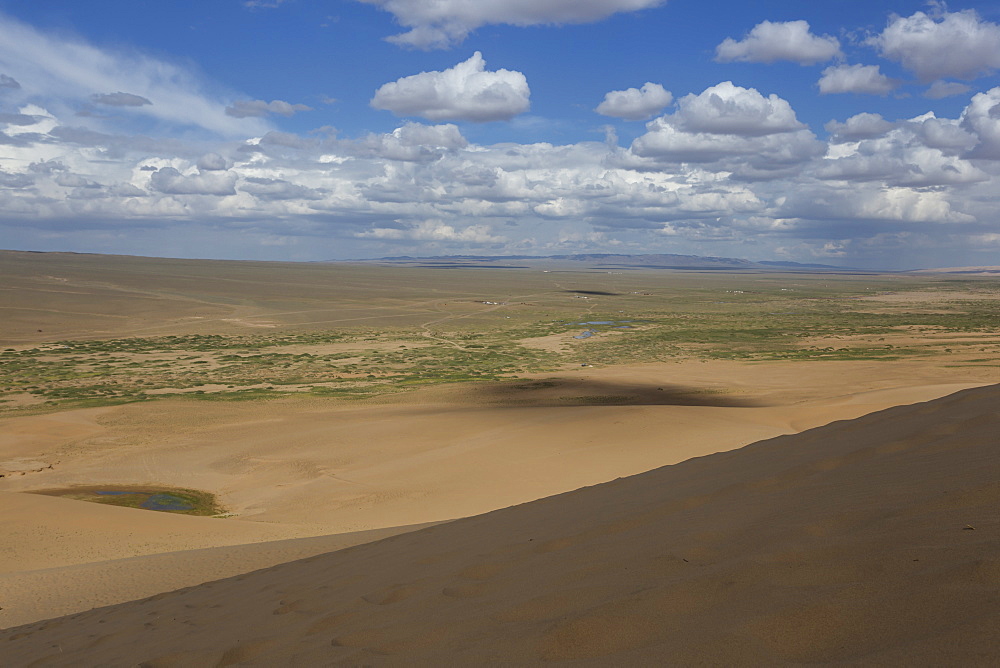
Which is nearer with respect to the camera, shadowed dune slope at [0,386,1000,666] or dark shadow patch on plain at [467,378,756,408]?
shadowed dune slope at [0,386,1000,666]

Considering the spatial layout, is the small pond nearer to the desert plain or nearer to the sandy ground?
the desert plain

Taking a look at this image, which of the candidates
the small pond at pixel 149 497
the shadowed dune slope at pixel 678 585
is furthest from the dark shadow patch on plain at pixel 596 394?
the shadowed dune slope at pixel 678 585

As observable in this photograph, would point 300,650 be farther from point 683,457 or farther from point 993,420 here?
point 683,457

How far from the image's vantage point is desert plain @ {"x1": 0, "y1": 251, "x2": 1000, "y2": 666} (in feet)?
10.8

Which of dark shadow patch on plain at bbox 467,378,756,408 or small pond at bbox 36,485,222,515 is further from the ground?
dark shadow patch on plain at bbox 467,378,756,408

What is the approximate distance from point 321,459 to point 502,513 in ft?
37.8

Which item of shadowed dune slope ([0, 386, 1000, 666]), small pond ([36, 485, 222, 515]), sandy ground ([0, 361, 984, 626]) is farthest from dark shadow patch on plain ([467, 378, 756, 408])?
shadowed dune slope ([0, 386, 1000, 666])

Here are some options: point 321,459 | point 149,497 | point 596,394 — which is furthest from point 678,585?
point 596,394

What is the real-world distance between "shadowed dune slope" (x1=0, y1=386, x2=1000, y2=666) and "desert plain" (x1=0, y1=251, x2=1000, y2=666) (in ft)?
0.07

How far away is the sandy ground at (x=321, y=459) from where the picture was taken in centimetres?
1041

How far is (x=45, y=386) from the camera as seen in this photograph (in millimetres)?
32938

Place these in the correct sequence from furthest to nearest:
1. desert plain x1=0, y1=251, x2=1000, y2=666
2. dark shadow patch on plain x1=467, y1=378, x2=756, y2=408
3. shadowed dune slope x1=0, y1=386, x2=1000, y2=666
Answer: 1. dark shadow patch on plain x1=467, y1=378, x2=756, y2=408
2. desert plain x1=0, y1=251, x2=1000, y2=666
3. shadowed dune slope x1=0, y1=386, x2=1000, y2=666

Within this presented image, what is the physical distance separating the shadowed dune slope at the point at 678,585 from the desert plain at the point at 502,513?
0.07 ft

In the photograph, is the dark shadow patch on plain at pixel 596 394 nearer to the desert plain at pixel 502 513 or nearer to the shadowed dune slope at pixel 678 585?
the desert plain at pixel 502 513
